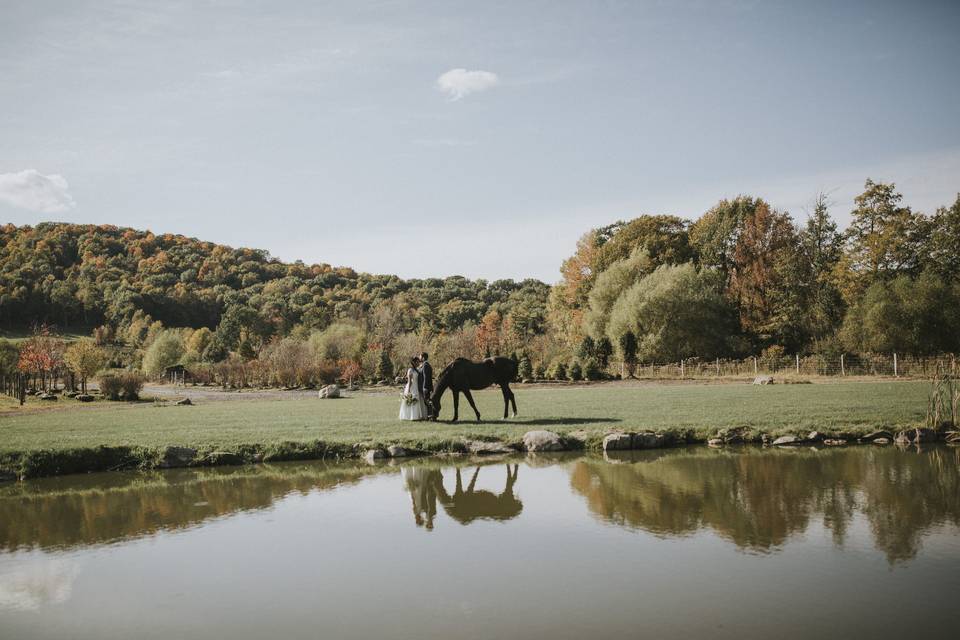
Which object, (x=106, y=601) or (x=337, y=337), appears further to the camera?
(x=337, y=337)

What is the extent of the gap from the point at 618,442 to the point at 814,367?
26883 millimetres

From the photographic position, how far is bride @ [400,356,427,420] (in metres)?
18.5

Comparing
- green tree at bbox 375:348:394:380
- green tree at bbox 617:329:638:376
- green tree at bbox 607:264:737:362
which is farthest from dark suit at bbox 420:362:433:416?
green tree at bbox 607:264:737:362

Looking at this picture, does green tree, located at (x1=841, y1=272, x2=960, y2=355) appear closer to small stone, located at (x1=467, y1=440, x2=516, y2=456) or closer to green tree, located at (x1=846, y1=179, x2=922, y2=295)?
green tree, located at (x1=846, y1=179, x2=922, y2=295)

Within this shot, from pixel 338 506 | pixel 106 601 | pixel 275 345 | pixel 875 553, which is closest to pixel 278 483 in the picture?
pixel 338 506

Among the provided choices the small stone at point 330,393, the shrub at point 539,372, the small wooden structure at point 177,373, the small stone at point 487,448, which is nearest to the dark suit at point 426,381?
the small stone at point 487,448

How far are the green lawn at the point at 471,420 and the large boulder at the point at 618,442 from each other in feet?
1.89

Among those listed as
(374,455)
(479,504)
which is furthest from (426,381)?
(479,504)

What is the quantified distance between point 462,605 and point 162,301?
88.6 meters

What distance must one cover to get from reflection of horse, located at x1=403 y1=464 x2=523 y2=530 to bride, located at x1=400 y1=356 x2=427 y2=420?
5900 millimetres

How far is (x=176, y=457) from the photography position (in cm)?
1399

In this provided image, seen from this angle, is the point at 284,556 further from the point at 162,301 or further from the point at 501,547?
the point at 162,301

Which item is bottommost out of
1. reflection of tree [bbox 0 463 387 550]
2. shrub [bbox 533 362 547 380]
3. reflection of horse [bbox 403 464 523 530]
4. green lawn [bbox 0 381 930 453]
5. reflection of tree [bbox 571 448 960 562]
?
reflection of tree [bbox 0 463 387 550]

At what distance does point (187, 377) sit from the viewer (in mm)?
59625
